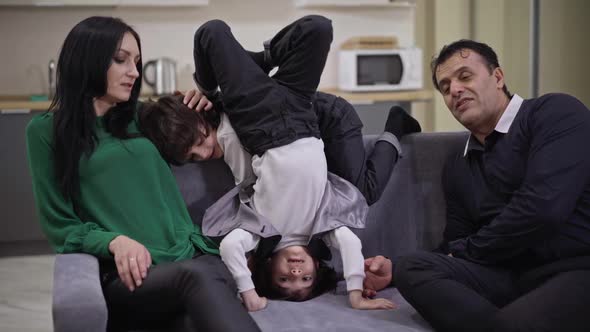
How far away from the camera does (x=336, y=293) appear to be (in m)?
2.25

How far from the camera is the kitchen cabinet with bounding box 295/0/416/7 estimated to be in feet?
17.0

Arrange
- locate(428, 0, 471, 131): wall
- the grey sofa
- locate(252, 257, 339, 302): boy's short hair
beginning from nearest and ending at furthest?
the grey sofa → locate(252, 257, 339, 302): boy's short hair → locate(428, 0, 471, 131): wall

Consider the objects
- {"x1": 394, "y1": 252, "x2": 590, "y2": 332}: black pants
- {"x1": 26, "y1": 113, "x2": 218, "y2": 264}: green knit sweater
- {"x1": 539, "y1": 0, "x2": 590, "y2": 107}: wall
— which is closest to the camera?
{"x1": 394, "y1": 252, "x2": 590, "y2": 332}: black pants

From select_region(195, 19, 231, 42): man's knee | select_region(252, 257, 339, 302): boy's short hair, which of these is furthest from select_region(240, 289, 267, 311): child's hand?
select_region(195, 19, 231, 42): man's knee

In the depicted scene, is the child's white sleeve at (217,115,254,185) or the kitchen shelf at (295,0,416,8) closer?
the child's white sleeve at (217,115,254,185)

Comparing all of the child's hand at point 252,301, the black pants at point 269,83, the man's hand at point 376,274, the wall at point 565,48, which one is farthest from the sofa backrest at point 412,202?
the wall at point 565,48

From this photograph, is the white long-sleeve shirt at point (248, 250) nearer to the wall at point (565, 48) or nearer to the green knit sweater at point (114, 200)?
the green knit sweater at point (114, 200)

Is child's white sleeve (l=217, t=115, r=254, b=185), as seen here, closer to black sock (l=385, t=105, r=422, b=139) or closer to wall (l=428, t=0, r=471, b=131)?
black sock (l=385, t=105, r=422, b=139)

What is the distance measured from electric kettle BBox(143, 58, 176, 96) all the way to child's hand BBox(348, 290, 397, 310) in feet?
9.88

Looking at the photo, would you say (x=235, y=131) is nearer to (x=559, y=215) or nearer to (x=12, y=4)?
(x=559, y=215)

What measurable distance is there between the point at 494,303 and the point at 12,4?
3856mm

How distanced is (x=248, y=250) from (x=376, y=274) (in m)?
0.42

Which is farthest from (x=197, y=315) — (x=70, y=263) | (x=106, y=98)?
(x=106, y=98)

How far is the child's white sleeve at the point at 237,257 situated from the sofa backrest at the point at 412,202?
358mm
